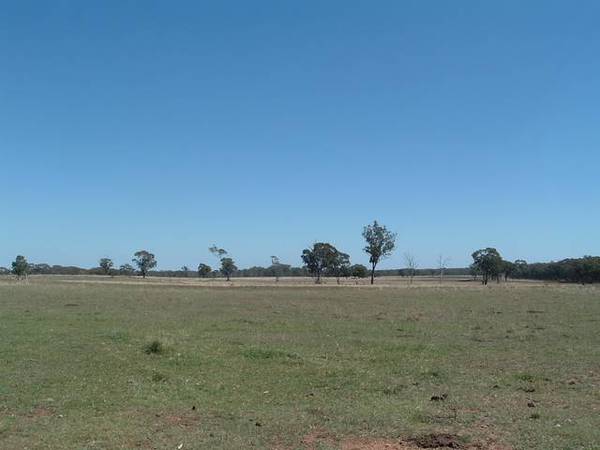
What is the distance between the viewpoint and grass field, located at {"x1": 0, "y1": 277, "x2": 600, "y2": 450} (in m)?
9.84

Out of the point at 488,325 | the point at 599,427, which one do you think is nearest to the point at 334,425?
the point at 599,427

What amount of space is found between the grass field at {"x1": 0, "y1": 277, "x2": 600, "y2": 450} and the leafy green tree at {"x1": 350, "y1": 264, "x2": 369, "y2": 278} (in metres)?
136

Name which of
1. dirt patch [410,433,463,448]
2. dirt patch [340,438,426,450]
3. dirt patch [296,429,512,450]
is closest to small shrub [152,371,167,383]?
dirt patch [296,429,512,450]

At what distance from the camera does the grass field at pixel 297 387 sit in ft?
32.3

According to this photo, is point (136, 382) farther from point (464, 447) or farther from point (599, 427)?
point (599, 427)

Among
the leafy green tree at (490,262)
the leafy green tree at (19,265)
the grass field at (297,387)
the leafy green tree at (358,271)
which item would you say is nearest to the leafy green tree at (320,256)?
the leafy green tree at (358,271)

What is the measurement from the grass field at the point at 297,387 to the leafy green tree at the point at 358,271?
448 feet

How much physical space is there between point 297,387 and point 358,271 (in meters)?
153

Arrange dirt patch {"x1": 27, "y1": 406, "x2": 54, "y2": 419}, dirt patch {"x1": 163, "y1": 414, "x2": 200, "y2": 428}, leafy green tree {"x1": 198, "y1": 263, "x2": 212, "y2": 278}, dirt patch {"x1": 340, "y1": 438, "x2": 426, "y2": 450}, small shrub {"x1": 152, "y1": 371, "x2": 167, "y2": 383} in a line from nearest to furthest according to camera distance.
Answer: dirt patch {"x1": 340, "y1": 438, "x2": 426, "y2": 450}, dirt patch {"x1": 163, "y1": 414, "x2": 200, "y2": 428}, dirt patch {"x1": 27, "y1": 406, "x2": 54, "y2": 419}, small shrub {"x1": 152, "y1": 371, "x2": 167, "y2": 383}, leafy green tree {"x1": 198, "y1": 263, "x2": 212, "y2": 278}

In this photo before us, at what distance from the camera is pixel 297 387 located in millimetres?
14195

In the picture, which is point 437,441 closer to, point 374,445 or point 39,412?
point 374,445

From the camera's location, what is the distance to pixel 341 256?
520ft

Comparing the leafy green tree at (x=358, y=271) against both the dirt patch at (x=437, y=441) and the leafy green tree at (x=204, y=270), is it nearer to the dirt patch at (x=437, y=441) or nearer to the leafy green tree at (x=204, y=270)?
the leafy green tree at (x=204, y=270)

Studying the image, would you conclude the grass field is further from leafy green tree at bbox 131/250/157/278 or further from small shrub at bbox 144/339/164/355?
leafy green tree at bbox 131/250/157/278
